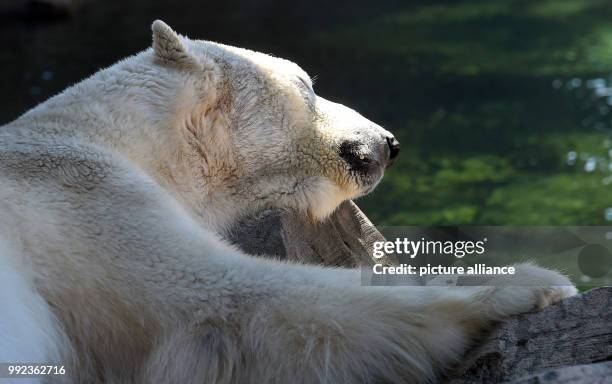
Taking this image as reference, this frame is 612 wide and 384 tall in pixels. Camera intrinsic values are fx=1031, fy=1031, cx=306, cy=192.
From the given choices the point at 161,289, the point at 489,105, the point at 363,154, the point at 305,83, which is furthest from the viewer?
the point at 489,105

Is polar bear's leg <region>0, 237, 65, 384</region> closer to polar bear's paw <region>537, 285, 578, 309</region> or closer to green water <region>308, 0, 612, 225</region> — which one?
polar bear's paw <region>537, 285, 578, 309</region>

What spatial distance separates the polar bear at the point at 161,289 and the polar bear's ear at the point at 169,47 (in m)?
0.18

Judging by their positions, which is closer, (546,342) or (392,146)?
(546,342)

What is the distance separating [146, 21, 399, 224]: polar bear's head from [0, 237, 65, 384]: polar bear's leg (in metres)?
0.78

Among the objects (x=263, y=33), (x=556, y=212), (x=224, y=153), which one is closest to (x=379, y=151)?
(x=224, y=153)

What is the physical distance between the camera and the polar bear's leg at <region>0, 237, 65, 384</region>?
2525 mm

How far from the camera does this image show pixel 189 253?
2.68m

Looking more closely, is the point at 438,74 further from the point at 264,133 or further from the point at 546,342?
the point at 546,342

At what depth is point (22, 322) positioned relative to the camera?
2553mm

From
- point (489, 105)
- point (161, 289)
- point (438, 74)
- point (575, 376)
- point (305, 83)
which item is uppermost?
point (438, 74)

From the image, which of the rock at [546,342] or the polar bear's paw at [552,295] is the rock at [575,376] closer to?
the rock at [546,342]

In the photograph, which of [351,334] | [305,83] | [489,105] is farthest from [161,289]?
[489,105]

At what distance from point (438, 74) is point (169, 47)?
7064mm

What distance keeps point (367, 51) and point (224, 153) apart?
315 inches
